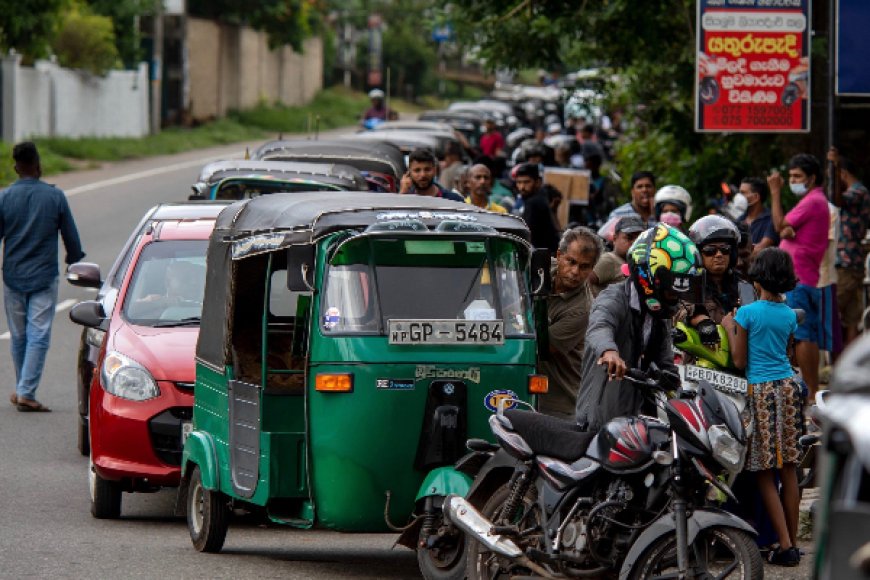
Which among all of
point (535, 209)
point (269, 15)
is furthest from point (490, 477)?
point (269, 15)

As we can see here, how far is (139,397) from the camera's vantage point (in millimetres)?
10617

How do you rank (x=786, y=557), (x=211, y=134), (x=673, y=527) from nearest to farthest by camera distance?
(x=673, y=527), (x=786, y=557), (x=211, y=134)

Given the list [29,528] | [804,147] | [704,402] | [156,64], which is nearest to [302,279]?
[704,402]

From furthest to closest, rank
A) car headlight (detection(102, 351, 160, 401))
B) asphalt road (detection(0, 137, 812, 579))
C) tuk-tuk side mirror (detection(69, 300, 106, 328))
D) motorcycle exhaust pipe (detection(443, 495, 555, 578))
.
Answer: tuk-tuk side mirror (detection(69, 300, 106, 328)) → car headlight (detection(102, 351, 160, 401)) → asphalt road (detection(0, 137, 812, 579)) → motorcycle exhaust pipe (detection(443, 495, 555, 578))

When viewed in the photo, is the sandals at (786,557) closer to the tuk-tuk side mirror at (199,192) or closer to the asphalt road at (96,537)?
the asphalt road at (96,537)

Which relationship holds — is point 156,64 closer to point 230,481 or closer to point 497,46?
point 497,46

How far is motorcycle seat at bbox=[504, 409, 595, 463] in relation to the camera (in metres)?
7.43

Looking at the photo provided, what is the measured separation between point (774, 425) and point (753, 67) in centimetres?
618

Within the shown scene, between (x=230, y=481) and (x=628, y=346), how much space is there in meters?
2.45

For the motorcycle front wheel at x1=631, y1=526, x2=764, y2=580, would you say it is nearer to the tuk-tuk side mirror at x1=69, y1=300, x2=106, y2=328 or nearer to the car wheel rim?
the car wheel rim

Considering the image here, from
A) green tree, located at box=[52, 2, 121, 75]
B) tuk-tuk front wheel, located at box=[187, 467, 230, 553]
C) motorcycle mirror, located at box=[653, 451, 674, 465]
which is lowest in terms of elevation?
tuk-tuk front wheel, located at box=[187, 467, 230, 553]

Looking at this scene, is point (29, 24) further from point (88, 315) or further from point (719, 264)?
point (719, 264)

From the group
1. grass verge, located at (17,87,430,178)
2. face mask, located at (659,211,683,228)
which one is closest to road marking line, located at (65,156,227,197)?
grass verge, located at (17,87,430,178)

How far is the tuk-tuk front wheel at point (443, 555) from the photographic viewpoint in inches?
321
